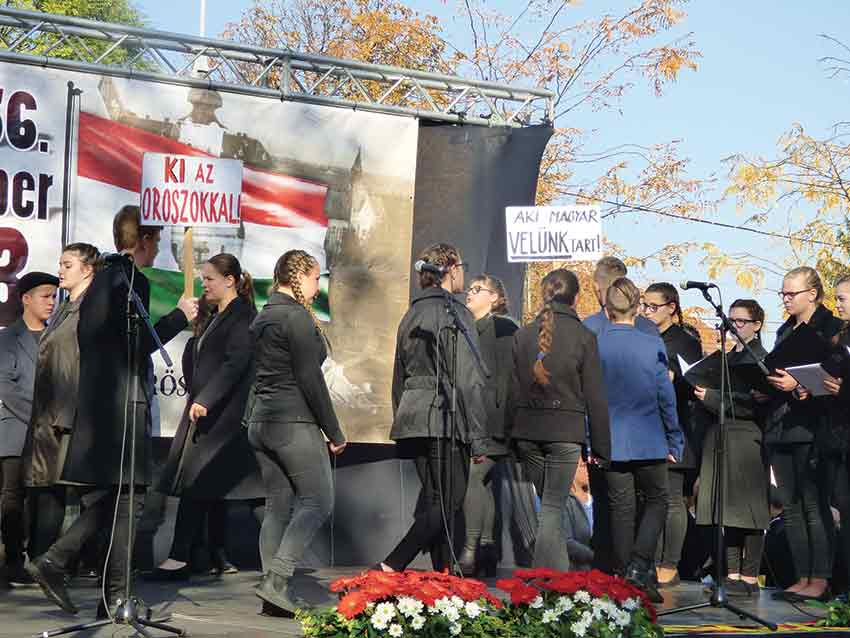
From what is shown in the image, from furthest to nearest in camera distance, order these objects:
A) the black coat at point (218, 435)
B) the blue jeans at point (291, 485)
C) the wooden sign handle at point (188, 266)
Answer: the black coat at point (218, 435)
the wooden sign handle at point (188, 266)
the blue jeans at point (291, 485)

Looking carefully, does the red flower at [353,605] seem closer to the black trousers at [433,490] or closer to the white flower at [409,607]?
the white flower at [409,607]

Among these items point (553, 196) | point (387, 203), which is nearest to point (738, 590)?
point (387, 203)

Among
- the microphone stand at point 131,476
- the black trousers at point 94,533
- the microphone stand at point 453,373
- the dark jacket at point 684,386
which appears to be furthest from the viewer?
the dark jacket at point 684,386

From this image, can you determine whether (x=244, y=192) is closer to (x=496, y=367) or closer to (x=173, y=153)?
(x=173, y=153)

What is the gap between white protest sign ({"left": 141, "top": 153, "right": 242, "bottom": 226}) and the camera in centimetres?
955

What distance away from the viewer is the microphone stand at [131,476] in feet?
22.9

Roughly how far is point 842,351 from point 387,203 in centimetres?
414

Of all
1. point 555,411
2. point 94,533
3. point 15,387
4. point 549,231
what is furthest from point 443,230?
point 94,533

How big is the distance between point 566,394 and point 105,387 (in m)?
2.83

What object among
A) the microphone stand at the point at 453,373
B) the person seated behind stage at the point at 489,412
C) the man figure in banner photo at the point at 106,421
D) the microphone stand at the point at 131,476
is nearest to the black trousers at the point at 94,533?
the man figure in banner photo at the point at 106,421

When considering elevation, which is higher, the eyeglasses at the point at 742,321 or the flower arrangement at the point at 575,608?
the eyeglasses at the point at 742,321

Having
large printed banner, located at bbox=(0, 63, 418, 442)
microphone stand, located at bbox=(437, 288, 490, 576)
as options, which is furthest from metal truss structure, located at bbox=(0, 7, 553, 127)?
microphone stand, located at bbox=(437, 288, 490, 576)

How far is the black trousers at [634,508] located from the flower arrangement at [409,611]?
8.15 ft

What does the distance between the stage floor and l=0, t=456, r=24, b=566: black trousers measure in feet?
1.12
